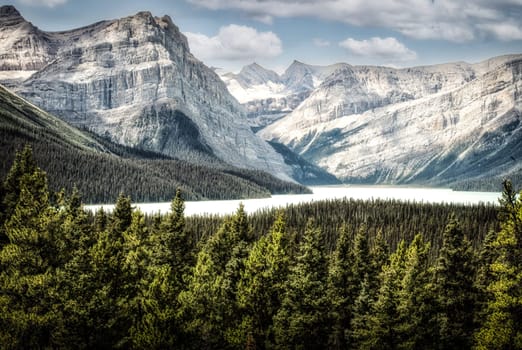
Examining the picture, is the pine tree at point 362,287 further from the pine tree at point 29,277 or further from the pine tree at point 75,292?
the pine tree at point 29,277

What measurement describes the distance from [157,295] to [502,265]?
2786 cm

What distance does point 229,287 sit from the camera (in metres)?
62.6

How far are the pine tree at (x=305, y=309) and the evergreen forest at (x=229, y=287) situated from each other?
0.12m

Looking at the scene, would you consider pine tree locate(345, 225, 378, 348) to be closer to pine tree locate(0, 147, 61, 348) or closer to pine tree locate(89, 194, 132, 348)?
pine tree locate(89, 194, 132, 348)

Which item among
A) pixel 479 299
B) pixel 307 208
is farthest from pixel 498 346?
pixel 307 208

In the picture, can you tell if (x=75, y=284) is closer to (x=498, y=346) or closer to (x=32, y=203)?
(x=32, y=203)

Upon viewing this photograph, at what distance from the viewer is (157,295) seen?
5316 cm

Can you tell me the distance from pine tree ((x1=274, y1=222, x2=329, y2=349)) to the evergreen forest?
12cm

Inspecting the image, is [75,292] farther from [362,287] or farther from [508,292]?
[508,292]

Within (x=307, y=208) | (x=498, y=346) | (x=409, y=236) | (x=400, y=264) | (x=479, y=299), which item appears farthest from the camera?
(x=307, y=208)

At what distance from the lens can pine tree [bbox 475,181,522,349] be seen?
43.9 m

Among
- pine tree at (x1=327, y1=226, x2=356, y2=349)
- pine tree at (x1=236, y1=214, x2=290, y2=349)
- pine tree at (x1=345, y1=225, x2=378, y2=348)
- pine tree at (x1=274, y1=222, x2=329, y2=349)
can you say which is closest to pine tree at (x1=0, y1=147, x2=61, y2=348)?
pine tree at (x1=236, y1=214, x2=290, y2=349)

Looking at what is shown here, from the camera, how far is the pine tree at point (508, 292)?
43906mm

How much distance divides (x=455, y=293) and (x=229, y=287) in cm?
2173
